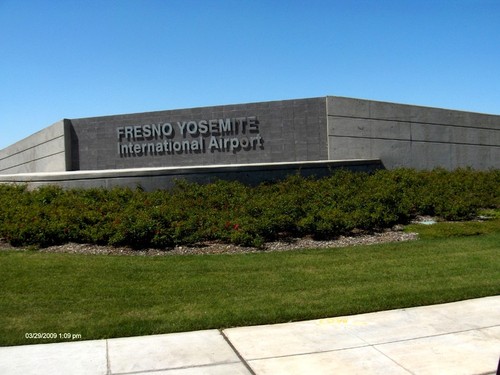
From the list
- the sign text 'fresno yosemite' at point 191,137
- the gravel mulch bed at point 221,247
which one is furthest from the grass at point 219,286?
the sign text 'fresno yosemite' at point 191,137

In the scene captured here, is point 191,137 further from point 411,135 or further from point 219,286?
point 219,286

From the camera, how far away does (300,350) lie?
4.83 m

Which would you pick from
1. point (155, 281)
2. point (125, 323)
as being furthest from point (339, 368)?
point (155, 281)

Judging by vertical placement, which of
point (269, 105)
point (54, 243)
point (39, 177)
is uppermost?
point (269, 105)

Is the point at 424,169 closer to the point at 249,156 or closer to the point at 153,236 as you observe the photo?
the point at 249,156

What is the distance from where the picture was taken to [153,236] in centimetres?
905

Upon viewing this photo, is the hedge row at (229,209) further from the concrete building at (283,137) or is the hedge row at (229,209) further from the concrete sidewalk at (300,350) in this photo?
the concrete sidewalk at (300,350)

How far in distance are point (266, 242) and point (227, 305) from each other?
3530 mm

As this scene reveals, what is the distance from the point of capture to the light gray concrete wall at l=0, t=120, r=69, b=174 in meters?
20.6

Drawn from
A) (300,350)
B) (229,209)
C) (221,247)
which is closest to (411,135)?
(229,209)

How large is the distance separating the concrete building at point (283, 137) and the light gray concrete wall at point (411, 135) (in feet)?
0.12

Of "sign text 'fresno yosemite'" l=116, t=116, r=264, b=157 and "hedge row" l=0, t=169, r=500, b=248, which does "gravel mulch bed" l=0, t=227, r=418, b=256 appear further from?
"sign text 'fresno yosemite'" l=116, t=116, r=264, b=157

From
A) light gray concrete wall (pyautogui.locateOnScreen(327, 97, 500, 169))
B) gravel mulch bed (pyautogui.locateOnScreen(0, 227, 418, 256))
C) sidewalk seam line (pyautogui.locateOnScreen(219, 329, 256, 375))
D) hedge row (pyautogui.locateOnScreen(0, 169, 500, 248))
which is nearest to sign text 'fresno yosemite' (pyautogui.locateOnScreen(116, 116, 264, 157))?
light gray concrete wall (pyautogui.locateOnScreen(327, 97, 500, 169))

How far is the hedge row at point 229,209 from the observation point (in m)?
9.20
